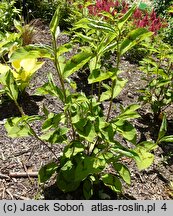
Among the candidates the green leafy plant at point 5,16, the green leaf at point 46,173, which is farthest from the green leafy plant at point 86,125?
the green leafy plant at point 5,16

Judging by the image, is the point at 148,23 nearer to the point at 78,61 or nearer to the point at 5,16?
the point at 5,16

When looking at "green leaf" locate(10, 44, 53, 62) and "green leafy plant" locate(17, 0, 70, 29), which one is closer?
"green leaf" locate(10, 44, 53, 62)

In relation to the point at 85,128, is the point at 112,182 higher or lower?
lower

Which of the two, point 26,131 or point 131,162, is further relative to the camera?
point 131,162

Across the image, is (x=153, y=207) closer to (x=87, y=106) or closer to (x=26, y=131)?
(x=87, y=106)

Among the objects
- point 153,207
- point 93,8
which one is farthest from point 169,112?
point 93,8

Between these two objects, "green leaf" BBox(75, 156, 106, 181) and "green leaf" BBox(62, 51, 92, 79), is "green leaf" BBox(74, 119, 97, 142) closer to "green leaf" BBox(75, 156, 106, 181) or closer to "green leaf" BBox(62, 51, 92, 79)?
"green leaf" BBox(75, 156, 106, 181)

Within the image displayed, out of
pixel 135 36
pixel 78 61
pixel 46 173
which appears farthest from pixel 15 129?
pixel 135 36

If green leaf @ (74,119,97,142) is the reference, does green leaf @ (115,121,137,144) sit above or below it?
below

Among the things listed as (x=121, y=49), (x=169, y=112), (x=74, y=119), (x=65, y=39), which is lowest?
(x=169, y=112)

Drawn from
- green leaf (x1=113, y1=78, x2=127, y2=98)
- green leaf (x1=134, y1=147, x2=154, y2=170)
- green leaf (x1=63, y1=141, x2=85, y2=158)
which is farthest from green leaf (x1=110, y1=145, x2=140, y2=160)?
green leaf (x1=113, y1=78, x2=127, y2=98)

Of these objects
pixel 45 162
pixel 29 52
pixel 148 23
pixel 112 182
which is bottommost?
pixel 45 162

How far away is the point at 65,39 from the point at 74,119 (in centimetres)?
287

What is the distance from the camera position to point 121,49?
5.67 feet
